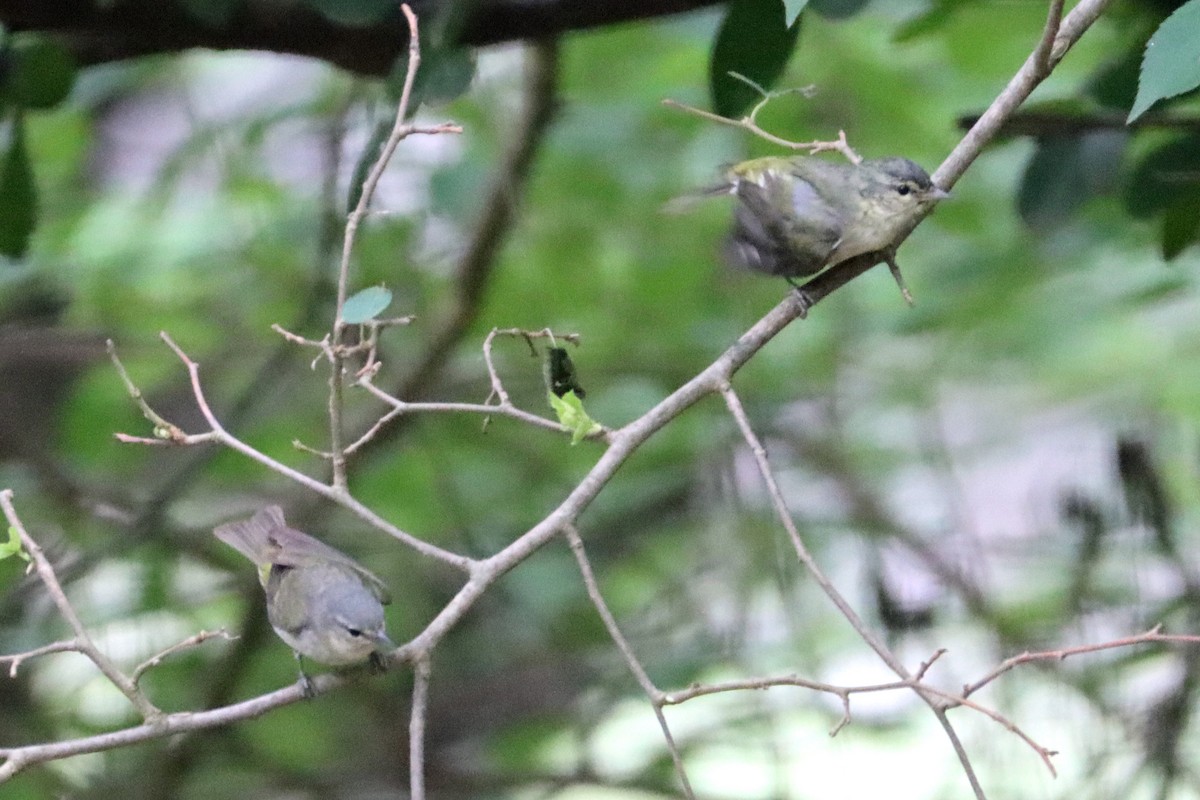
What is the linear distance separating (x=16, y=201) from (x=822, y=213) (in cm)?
113

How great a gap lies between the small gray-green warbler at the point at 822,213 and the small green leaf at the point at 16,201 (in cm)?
99

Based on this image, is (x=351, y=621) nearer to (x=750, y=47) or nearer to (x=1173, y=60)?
(x=750, y=47)

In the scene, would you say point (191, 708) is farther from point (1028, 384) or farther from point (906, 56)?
point (1028, 384)

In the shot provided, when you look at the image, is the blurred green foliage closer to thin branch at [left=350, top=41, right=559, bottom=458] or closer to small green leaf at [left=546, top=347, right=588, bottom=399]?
thin branch at [left=350, top=41, right=559, bottom=458]

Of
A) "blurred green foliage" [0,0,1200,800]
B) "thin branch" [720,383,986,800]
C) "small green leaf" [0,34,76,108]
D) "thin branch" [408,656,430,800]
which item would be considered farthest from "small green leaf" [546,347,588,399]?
"blurred green foliage" [0,0,1200,800]

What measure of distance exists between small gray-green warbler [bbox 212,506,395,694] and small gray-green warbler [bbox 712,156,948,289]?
619 millimetres

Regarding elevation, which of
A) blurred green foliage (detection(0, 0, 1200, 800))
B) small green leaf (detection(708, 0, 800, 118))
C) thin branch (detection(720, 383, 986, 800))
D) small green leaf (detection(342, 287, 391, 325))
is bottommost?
blurred green foliage (detection(0, 0, 1200, 800))

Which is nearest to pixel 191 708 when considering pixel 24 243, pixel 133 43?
pixel 24 243

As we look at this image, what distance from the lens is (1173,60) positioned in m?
1.23

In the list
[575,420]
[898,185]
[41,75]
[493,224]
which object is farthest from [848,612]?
[493,224]

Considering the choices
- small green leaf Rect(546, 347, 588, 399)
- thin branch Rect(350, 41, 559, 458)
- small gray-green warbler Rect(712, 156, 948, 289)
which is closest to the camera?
small green leaf Rect(546, 347, 588, 399)

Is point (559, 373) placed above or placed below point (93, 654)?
Answer: above

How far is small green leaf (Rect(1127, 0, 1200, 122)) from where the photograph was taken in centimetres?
121

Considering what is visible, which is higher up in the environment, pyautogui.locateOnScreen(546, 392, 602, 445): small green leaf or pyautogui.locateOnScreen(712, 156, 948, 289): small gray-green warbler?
pyautogui.locateOnScreen(712, 156, 948, 289): small gray-green warbler
